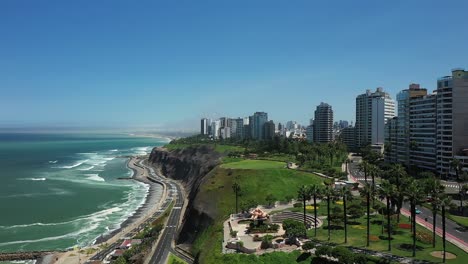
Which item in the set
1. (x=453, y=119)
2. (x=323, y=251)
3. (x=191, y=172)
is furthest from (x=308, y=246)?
(x=191, y=172)

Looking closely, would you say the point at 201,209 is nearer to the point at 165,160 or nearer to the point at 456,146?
the point at 456,146

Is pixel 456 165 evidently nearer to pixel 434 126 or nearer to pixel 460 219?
pixel 434 126

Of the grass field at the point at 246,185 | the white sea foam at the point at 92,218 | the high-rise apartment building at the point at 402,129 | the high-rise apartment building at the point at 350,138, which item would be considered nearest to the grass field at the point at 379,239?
the grass field at the point at 246,185

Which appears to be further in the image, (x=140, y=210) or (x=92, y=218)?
(x=140, y=210)

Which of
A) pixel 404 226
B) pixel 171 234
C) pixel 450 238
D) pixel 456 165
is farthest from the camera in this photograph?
pixel 456 165

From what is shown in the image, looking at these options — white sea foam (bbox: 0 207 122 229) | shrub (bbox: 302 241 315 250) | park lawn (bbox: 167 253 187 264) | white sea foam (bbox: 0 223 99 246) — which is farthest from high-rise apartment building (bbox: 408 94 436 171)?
white sea foam (bbox: 0 223 99 246)
